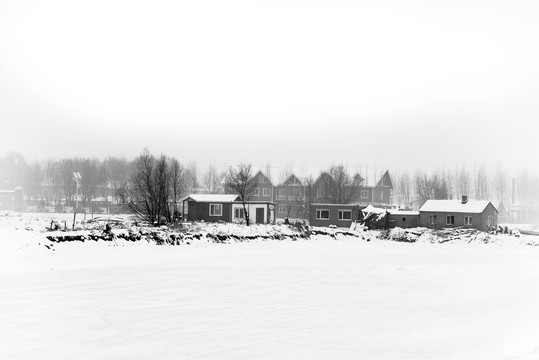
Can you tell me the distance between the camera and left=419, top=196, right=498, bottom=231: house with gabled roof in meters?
56.1

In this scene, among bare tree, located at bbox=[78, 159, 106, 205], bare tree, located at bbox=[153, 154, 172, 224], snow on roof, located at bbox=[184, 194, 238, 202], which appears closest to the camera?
bare tree, located at bbox=[153, 154, 172, 224]

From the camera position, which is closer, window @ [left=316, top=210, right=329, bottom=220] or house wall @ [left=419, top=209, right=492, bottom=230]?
house wall @ [left=419, top=209, right=492, bottom=230]

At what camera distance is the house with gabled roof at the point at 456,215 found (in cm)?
5612

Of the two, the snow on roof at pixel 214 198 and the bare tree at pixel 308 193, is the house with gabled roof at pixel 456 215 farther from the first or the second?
the bare tree at pixel 308 193

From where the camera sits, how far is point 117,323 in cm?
1286

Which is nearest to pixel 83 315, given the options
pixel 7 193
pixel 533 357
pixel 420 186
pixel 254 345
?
pixel 254 345

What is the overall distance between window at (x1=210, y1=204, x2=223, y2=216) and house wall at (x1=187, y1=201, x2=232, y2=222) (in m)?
0.29

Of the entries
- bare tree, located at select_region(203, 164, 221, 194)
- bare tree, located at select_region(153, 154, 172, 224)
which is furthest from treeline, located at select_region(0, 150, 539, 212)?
bare tree, located at select_region(153, 154, 172, 224)

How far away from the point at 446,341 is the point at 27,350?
788cm

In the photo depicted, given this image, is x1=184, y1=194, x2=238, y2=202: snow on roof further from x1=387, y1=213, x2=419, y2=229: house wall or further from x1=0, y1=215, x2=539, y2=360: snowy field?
x1=0, y1=215, x2=539, y2=360: snowy field

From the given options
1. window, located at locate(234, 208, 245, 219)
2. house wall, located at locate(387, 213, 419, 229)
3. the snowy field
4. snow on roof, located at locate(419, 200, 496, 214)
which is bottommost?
the snowy field

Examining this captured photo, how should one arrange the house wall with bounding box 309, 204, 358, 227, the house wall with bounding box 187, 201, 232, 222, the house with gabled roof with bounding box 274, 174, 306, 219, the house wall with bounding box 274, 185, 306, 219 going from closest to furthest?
the house wall with bounding box 187, 201, 232, 222 < the house wall with bounding box 309, 204, 358, 227 < the house wall with bounding box 274, 185, 306, 219 < the house with gabled roof with bounding box 274, 174, 306, 219

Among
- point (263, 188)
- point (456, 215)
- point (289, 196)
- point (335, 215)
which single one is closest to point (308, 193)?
point (289, 196)

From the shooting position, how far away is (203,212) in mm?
57812
